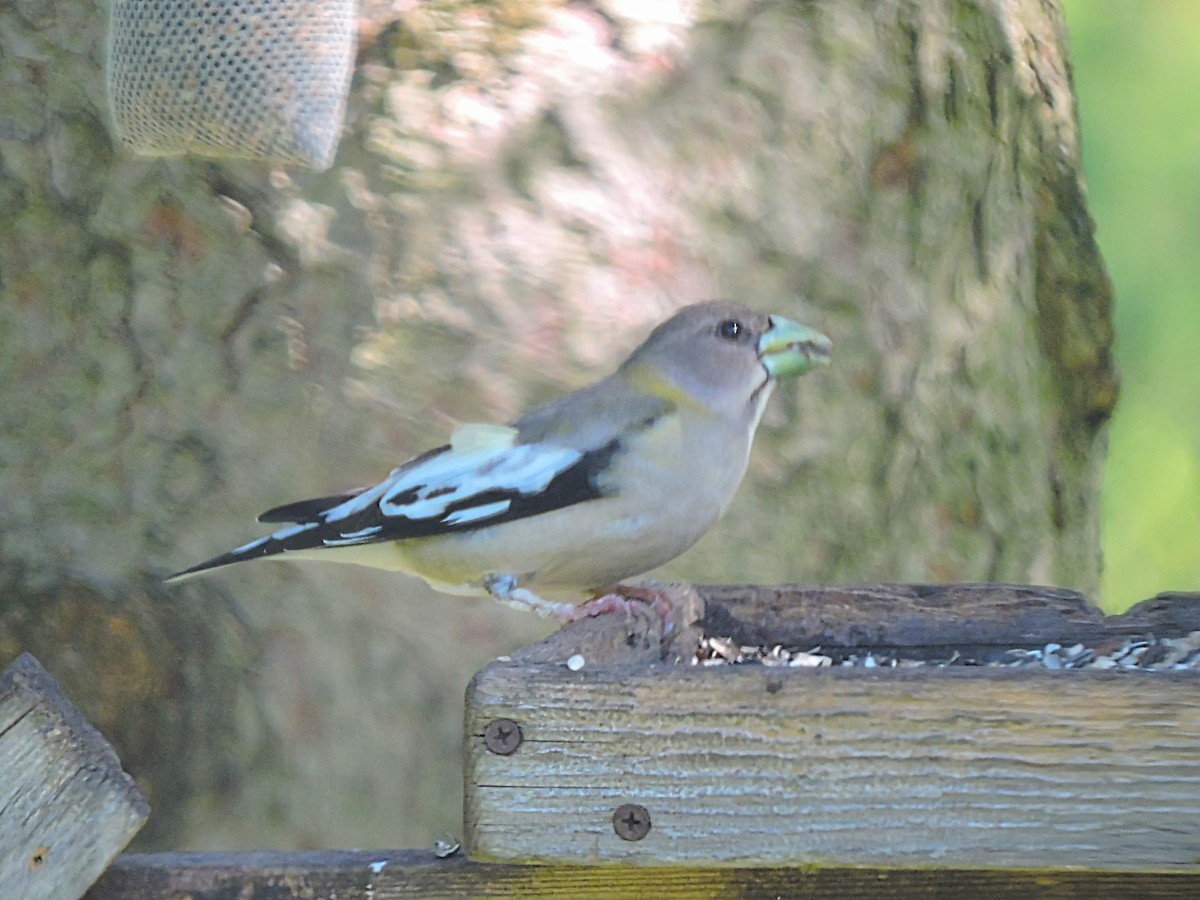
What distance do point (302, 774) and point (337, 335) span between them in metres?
1.15

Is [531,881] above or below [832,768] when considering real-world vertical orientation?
below

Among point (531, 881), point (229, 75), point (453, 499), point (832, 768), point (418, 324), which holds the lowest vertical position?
point (418, 324)

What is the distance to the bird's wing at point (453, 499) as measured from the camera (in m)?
2.64

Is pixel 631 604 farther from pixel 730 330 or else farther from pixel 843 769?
pixel 843 769

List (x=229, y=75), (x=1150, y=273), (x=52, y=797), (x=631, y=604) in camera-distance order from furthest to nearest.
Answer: (x=1150, y=273)
(x=229, y=75)
(x=631, y=604)
(x=52, y=797)

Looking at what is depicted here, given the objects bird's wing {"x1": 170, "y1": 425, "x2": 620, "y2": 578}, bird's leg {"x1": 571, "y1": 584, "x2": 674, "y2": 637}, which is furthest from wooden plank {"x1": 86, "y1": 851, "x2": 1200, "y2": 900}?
bird's wing {"x1": 170, "y1": 425, "x2": 620, "y2": 578}

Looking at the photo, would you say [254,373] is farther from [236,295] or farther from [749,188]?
[749,188]

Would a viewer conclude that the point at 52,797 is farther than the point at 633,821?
Yes

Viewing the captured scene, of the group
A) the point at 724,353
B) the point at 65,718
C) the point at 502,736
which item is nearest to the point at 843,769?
the point at 502,736

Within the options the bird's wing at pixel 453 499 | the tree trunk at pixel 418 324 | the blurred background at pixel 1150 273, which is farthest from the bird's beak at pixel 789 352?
the blurred background at pixel 1150 273

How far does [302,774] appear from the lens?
379 cm

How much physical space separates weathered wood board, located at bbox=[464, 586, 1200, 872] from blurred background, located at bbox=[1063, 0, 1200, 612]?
12.6 ft

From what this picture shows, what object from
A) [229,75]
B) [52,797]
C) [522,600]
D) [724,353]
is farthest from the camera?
[229,75]

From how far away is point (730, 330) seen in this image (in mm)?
2949
